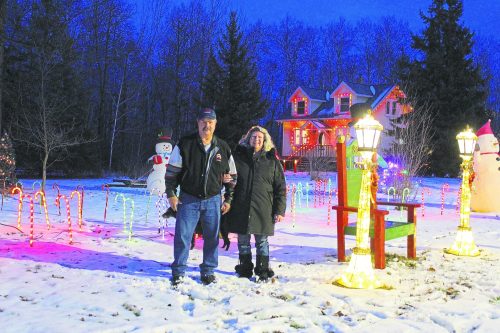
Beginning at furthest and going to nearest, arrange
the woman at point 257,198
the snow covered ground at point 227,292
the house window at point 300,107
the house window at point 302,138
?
the house window at point 300,107 → the house window at point 302,138 → the woman at point 257,198 → the snow covered ground at point 227,292

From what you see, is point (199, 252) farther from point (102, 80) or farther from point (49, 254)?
point (102, 80)

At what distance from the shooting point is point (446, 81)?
32.8 m

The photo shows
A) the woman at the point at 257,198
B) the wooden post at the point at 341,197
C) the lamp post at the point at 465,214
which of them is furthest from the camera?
the lamp post at the point at 465,214

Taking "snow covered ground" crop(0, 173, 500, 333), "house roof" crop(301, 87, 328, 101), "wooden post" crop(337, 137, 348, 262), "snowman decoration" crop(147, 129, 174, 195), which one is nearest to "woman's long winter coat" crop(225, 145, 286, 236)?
"snow covered ground" crop(0, 173, 500, 333)

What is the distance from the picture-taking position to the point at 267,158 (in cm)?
623

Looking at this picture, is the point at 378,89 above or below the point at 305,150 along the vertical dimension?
above

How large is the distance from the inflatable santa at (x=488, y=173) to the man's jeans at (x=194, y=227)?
37.3ft

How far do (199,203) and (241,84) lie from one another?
25050mm

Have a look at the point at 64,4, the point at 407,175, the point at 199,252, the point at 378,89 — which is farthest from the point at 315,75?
the point at 199,252

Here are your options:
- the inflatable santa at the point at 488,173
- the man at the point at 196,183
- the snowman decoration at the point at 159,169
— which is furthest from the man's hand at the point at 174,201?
the inflatable santa at the point at 488,173

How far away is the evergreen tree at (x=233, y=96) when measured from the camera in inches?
1176

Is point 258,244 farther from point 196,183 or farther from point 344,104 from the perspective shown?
point 344,104

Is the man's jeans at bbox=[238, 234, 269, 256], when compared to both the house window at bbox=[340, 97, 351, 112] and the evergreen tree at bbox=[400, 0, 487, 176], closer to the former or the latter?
Answer: the evergreen tree at bbox=[400, 0, 487, 176]

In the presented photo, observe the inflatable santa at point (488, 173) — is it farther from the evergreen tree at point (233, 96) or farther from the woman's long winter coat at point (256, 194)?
the evergreen tree at point (233, 96)
